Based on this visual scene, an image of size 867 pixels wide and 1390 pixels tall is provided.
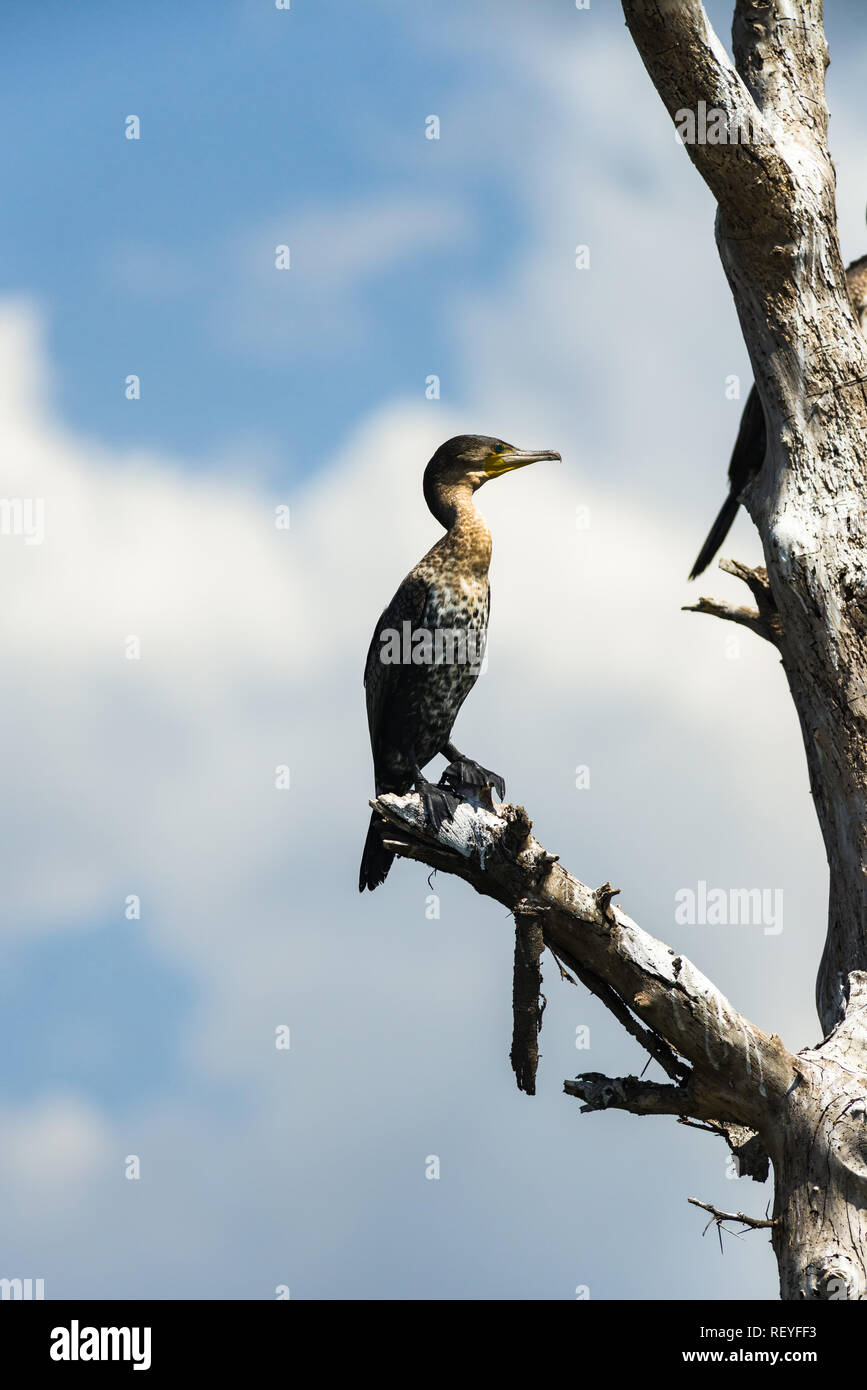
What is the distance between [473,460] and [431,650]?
42.7 inches

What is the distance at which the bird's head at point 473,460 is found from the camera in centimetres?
690

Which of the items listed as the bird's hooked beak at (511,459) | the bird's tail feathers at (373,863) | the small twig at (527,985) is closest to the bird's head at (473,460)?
the bird's hooked beak at (511,459)

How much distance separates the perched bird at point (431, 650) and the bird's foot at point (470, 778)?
0.21 meters

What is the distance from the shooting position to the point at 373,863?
21.7 feet

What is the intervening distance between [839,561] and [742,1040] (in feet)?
7.48

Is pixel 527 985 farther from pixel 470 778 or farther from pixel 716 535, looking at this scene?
pixel 716 535

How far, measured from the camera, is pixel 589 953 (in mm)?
5348

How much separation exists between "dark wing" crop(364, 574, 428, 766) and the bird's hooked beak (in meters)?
0.76

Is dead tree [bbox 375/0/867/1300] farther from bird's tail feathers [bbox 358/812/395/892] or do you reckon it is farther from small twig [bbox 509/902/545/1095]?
bird's tail feathers [bbox 358/812/395/892]

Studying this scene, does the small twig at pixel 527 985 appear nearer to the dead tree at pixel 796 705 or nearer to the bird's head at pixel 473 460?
the dead tree at pixel 796 705

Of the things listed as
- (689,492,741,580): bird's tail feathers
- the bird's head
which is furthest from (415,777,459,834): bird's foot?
(689,492,741,580): bird's tail feathers

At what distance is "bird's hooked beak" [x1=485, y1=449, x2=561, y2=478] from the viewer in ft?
22.6

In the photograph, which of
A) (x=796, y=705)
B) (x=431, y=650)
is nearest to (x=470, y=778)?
(x=431, y=650)
